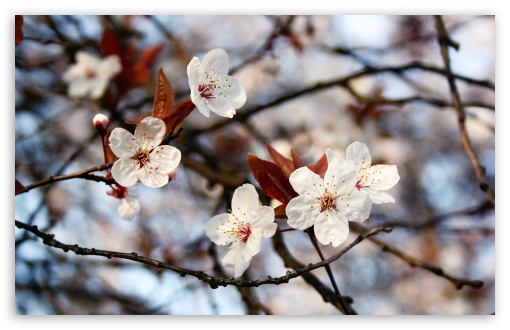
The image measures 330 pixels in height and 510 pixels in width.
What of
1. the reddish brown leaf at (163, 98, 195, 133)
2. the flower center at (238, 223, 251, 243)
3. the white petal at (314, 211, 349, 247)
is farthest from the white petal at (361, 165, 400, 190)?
the reddish brown leaf at (163, 98, 195, 133)

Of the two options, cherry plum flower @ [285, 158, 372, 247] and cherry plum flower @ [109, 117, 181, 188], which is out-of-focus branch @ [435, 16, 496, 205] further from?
cherry plum flower @ [109, 117, 181, 188]

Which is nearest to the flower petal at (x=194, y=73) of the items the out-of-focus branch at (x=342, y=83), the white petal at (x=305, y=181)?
the white petal at (x=305, y=181)

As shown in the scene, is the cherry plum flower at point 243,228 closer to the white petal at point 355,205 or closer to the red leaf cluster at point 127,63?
the white petal at point 355,205

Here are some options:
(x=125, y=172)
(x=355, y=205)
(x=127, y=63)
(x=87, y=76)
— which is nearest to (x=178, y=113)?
(x=125, y=172)

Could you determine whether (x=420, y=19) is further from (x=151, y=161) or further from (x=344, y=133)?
(x=151, y=161)

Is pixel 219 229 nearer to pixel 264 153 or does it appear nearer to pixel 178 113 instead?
pixel 178 113

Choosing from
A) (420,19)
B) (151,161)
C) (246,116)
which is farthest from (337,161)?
(420,19)
